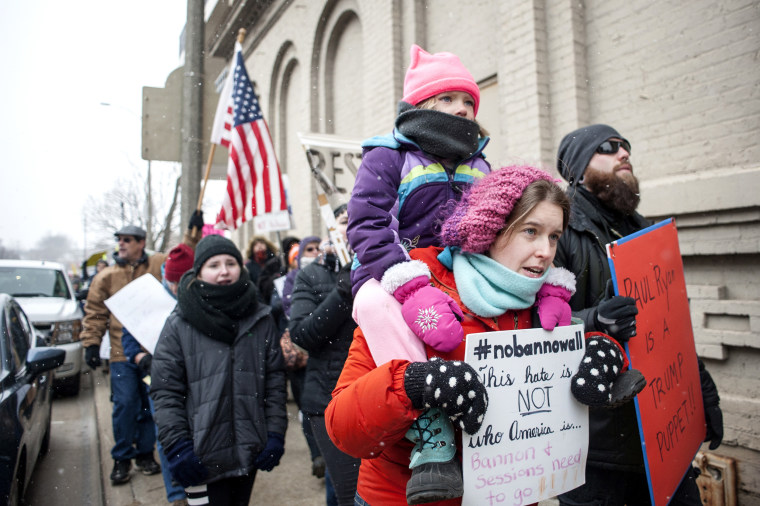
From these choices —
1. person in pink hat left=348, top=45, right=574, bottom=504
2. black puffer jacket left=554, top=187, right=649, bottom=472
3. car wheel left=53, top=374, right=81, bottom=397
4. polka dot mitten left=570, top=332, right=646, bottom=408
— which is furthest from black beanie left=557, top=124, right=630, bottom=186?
car wheel left=53, top=374, right=81, bottom=397

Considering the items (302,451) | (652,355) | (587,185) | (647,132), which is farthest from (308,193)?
(652,355)

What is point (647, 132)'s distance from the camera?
434cm

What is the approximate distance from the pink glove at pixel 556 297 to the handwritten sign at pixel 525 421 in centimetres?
4

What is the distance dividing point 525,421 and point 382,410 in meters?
0.47

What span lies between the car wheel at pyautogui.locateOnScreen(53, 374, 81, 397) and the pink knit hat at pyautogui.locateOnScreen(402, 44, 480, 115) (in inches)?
314

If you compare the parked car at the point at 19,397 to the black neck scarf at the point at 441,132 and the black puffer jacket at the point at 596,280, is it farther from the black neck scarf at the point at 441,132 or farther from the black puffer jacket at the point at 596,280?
the black puffer jacket at the point at 596,280

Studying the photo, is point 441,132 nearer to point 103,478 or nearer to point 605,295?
point 605,295

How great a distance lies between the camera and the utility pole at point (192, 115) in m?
5.48

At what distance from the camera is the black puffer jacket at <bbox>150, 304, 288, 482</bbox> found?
8.52 ft

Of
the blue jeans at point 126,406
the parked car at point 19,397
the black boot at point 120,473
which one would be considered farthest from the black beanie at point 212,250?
the black boot at point 120,473

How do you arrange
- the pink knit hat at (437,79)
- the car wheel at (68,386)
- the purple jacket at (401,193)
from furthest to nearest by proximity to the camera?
the car wheel at (68,386), the pink knit hat at (437,79), the purple jacket at (401,193)

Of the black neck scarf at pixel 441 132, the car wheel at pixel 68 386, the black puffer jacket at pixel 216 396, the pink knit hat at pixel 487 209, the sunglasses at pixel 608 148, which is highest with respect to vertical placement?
the sunglasses at pixel 608 148

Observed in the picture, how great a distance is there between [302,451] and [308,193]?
711 cm

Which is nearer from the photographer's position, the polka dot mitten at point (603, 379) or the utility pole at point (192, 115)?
the polka dot mitten at point (603, 379)
